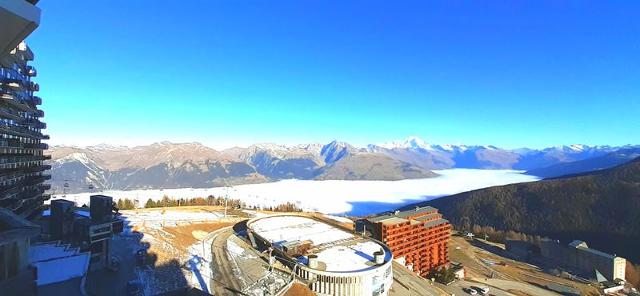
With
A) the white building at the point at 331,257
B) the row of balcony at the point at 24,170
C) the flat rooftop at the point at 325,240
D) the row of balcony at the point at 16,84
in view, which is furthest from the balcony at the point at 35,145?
the flat rooftop at the point at 325,240

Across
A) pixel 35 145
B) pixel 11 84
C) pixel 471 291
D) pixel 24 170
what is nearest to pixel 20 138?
pixel 24 170

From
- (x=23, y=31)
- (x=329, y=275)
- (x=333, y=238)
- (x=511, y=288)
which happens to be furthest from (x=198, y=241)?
(x=511, y=288)

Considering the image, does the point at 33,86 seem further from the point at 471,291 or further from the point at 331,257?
the point at 471,291

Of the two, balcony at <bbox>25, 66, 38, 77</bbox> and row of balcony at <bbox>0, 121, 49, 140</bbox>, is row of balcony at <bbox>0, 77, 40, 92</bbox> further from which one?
row of balcony at <bbox>0, 121, 49, 140</bbox>

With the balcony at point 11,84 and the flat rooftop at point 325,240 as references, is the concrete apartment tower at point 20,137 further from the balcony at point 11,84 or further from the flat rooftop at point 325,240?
the flat rooftop at point 325,240

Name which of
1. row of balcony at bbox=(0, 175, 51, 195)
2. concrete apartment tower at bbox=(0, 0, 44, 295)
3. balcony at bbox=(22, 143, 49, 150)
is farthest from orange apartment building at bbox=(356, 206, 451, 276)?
balcony at bbox=(22, 143, 49, 150)

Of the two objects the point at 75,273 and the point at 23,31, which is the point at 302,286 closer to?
the point at 75,273
